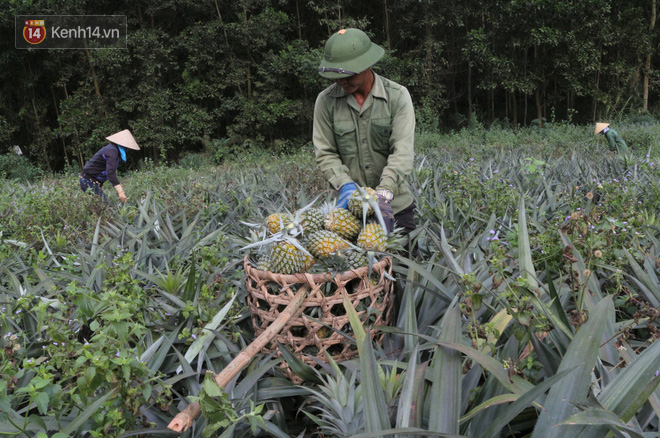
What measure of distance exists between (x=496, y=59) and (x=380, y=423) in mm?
15832

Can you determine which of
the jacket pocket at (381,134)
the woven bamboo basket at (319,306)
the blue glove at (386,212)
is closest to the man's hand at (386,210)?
the blue glove at (386,212)

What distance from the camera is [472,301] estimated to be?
1.36 metres

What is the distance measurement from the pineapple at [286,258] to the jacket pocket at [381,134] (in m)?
1.27

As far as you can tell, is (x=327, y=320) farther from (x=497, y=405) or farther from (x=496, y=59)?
(x=496, y=59)

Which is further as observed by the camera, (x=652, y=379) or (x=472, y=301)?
(x=472, y=301)

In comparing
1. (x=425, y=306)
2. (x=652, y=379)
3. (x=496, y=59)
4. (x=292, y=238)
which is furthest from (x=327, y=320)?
(x=496, y=59)

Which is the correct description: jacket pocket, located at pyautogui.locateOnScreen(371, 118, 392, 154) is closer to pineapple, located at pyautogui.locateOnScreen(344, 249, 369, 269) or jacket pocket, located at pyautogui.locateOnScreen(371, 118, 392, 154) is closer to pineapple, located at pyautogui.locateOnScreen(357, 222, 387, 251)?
pineapple, located at pyautogui.locateOnScreen(357, 222, 387, 251)

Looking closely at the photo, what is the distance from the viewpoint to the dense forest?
15.2m

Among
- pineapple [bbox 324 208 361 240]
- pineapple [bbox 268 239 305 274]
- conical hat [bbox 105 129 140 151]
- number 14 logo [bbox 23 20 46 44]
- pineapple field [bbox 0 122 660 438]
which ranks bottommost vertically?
pineapple field [bbox 0 122 660 438]

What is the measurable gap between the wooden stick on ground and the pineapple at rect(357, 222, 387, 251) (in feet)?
0.90

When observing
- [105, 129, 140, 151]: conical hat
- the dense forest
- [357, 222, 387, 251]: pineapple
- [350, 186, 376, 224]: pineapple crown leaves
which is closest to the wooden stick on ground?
[357, 222, 387, 251]: pineapple

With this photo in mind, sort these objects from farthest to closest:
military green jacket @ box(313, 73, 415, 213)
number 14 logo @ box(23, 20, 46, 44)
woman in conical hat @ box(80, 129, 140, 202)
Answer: number 14 logo @ box(23, 20, 46, 44), woman in conical hat @ box(80, 129, 140, 202), military green jacket @ box(313, 73, 415, 213)

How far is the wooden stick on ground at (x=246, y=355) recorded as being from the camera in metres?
1.21

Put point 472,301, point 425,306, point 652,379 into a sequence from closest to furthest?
1. point 652,379
2. point 472,301
3. point 425,306
